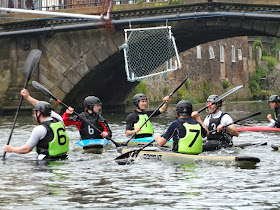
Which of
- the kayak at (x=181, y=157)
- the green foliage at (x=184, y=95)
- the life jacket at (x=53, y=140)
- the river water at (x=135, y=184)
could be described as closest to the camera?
the river water at (x=135, y=184)

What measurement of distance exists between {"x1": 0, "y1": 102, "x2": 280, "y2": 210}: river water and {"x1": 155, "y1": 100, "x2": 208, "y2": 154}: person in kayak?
0.40 m

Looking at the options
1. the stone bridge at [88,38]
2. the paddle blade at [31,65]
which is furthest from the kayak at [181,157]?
the stone bridge at [88,38]

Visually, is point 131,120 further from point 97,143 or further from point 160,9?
point 160,9

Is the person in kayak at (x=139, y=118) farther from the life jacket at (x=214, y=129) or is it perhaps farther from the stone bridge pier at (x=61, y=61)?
the stone bridge pier at (x=61, y=61)

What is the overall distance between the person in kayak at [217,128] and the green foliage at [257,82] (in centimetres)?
5281

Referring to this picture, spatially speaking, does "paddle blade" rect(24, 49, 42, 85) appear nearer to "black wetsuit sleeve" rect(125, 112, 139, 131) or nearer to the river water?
the river water

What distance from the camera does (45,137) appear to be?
13.0 m

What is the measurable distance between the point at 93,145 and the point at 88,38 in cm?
1671

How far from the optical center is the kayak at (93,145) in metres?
15.5

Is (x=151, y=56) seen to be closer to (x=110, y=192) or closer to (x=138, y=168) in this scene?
(x=138, y=168)

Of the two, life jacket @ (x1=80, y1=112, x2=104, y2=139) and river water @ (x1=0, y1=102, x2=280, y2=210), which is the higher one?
life jacket @ (x1=80, y1=112, x2=104, y2=139)

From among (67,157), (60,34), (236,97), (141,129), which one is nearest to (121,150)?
(67,157)

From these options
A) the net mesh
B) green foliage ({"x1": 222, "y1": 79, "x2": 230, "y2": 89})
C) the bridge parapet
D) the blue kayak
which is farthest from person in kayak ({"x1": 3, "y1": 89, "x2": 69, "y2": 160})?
green foliage ({"x1": 222, "y1": 79, "x2": 230, "y2": 89})

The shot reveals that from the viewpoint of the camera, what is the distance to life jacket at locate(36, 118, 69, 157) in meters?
12.9
